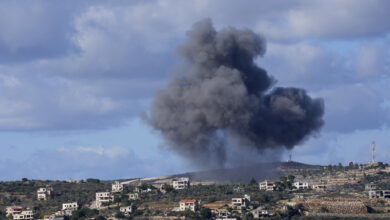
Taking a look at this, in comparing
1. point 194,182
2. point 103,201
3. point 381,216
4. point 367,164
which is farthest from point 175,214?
point 367,164

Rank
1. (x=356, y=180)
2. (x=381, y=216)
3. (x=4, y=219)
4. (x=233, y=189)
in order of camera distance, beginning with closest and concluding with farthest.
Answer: (x=381, y=216) → (x=4, y=219) → (x=233, y=189) → (x=356, y=180)

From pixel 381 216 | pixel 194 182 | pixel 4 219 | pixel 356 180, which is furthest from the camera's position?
pixel 194 182

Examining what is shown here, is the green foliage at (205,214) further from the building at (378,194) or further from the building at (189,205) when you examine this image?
the building at (378,194)

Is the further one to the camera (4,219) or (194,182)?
(194,182)

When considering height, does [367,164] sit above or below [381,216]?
above

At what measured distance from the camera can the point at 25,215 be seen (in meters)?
91.4

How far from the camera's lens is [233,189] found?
97375mm

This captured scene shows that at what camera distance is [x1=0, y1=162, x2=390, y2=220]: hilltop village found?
8588cm

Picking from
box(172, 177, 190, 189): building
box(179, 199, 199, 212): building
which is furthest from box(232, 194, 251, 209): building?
box(172, 177, 190, 189): building

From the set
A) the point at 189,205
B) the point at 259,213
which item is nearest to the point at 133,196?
the point at 189,205

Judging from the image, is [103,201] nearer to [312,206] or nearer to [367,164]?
[312,206]

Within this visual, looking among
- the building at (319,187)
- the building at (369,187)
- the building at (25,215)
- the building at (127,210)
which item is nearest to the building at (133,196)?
the building at (127,210)

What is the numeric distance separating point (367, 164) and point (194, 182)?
21.8 metres

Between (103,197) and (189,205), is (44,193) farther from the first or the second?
(189,205)
